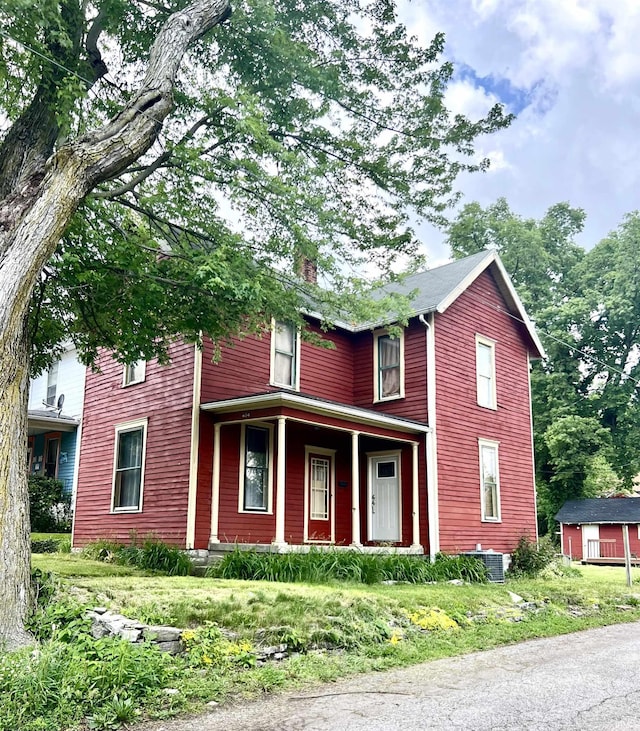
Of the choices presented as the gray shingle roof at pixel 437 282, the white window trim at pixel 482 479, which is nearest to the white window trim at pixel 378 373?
the gray shingle roof at pixel 437 282

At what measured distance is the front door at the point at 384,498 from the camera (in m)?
16.1

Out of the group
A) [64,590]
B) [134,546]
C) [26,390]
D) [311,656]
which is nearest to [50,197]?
[26,390]

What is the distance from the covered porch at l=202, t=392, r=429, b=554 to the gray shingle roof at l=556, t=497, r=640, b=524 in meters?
17.6

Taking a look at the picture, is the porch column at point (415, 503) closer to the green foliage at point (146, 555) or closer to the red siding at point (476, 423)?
the red siding at point (476, 423)

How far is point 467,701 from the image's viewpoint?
5.72 m

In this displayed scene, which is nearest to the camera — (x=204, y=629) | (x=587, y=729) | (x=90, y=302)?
(x=587, y=729)

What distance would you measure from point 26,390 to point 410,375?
1020 centimetres

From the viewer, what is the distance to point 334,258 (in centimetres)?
1135

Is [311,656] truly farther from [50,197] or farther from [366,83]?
[366,83]

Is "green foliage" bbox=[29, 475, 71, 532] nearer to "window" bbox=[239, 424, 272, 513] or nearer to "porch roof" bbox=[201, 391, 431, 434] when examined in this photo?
"window" bbox=[239, 424, 272, 513]

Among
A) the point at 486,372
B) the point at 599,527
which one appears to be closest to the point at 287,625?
the point at 486,372

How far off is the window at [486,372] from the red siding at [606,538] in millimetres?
14655

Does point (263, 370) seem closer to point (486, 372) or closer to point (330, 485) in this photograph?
point (330, 485)

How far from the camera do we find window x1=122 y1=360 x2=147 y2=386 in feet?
51.2
